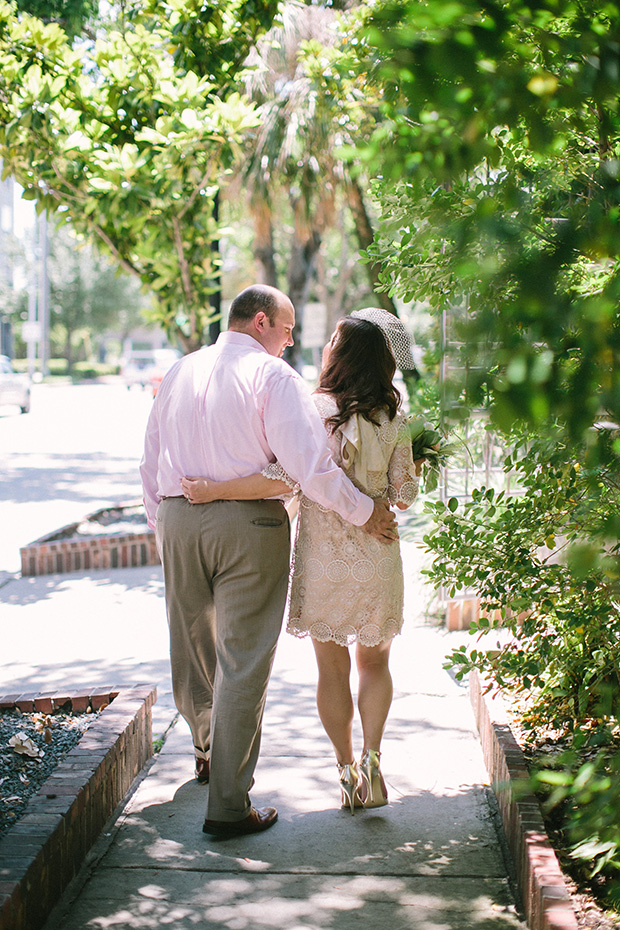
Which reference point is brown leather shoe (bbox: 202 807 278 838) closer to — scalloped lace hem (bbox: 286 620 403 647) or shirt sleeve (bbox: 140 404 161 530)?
scalloped lace hem (bbox: 286 620 403 647)

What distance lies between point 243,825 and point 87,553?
5.98 metres

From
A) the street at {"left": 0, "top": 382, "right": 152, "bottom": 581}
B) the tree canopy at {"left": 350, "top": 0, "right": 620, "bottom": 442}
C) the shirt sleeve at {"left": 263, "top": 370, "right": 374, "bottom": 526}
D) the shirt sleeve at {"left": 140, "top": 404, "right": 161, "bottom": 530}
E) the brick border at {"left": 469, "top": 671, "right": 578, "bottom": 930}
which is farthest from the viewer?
the street at {"left": 0, "top": 382, "right": 152, "bottom": 581}

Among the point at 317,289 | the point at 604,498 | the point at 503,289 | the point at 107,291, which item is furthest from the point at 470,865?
the point at 107,291

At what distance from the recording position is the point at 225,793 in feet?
12.1

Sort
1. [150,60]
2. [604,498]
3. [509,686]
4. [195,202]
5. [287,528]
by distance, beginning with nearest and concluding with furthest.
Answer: [604,498] → [509,686] → [287,528] → [150,60] → [195,202]

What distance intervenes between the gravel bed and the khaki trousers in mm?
663

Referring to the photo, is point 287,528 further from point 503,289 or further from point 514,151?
point 503,289

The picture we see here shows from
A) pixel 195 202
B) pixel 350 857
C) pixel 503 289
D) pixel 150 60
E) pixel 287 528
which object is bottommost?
pixel 350 857

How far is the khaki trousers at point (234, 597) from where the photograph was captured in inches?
147

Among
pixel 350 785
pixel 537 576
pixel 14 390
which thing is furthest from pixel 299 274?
pixel 537 576

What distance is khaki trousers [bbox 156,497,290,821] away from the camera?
3.74m

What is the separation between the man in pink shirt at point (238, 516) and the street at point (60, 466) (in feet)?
18.7

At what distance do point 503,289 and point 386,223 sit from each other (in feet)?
6.40

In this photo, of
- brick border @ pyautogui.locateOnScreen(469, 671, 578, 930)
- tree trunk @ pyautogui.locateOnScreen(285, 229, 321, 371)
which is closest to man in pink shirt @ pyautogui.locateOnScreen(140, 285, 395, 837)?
brick border @ pyautogui.locateOnScreen(469, 671, 578, 930)
